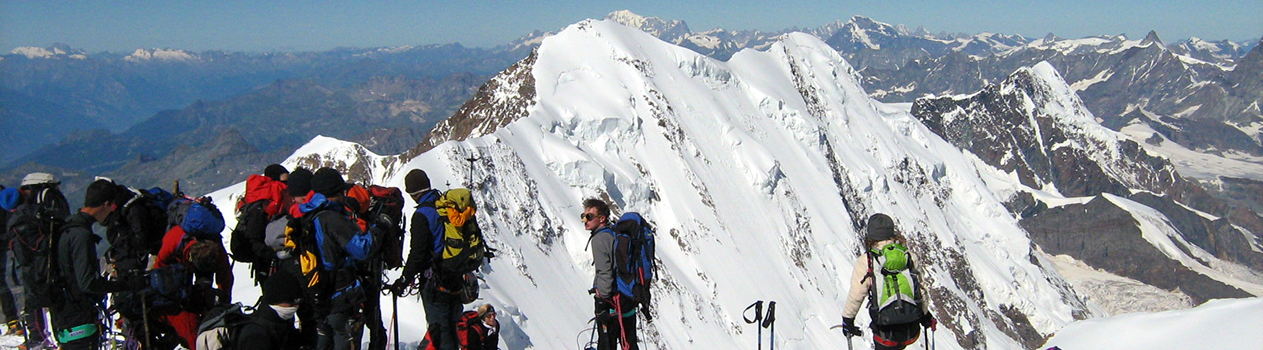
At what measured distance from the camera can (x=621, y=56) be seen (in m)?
56.2

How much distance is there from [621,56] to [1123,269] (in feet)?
601

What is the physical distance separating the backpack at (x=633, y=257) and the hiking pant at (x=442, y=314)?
8.92ft

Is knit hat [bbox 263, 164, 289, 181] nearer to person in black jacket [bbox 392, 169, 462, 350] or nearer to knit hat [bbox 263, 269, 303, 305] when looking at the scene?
person in black jacket [bbox 392, 169, 462, 350]

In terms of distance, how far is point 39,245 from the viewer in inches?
368

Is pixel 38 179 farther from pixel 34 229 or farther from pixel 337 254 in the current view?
pixel 337 254

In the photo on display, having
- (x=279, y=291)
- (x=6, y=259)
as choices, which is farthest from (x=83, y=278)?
(x=6, y=259)

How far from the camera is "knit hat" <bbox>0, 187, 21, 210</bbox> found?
958 centimetres

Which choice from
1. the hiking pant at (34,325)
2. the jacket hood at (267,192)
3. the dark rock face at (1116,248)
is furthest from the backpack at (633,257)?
the dark rock face at (1116,248)

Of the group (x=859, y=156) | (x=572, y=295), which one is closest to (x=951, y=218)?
(x=859, y=156)

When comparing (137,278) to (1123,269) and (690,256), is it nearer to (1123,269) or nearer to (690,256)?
(690,256)

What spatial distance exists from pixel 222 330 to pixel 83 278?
3.41m

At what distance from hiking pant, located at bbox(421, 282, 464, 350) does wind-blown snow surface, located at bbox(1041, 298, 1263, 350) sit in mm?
12887

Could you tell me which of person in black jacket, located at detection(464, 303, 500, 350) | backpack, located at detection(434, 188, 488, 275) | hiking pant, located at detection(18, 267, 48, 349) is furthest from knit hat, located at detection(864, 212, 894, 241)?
hiking pant, located at detection(18, 267, 48, 349)

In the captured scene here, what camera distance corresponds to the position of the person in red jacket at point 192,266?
8.90 m
